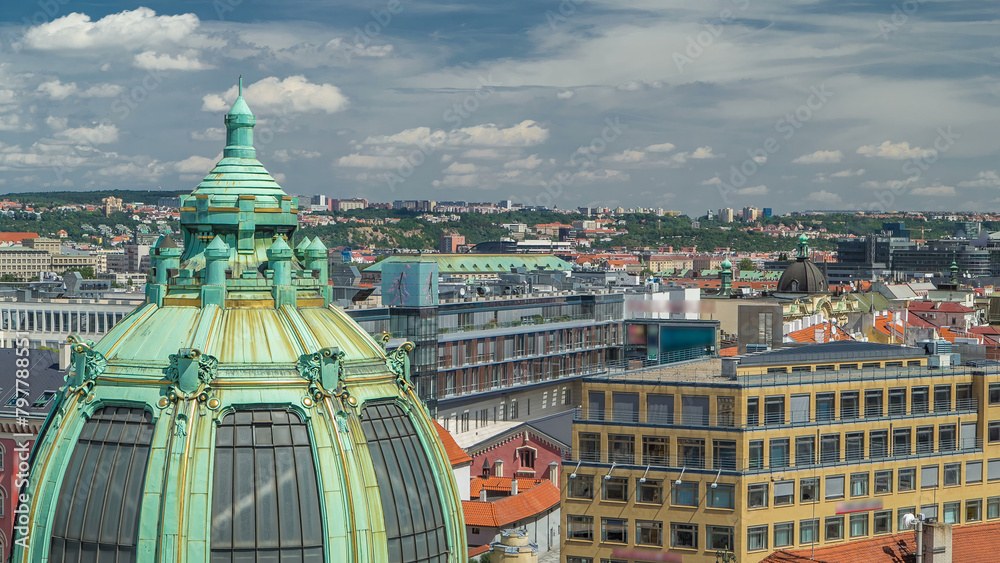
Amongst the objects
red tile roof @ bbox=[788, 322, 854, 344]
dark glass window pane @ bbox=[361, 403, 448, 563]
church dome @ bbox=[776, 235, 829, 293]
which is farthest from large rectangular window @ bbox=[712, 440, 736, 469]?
church dome @ bbox=[776, 235, 829, 293]

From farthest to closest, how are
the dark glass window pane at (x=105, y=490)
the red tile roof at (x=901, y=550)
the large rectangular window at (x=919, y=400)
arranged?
the large rectangular window at (x=919, y=400) → the red tile roof at (x=901, y=550) → the dark glass window pane at (x=105, y=490)

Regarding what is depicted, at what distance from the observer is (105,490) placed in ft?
72.4

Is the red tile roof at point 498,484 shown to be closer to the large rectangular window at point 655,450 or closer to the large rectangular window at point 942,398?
the large rectangular window at point 655,450

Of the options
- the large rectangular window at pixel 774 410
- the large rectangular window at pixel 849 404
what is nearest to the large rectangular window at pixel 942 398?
the large rectangular window at pixel 849 404

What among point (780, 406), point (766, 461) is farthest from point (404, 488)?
point (780, 406)

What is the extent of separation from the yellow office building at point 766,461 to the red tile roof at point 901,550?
5384mm

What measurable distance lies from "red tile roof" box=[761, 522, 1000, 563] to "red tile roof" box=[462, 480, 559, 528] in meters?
24.7

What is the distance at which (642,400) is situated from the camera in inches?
2680

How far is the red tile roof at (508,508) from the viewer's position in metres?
80.7

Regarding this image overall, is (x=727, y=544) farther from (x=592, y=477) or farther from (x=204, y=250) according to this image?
(x=204, y=250)

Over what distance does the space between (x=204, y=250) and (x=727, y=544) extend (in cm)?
4456

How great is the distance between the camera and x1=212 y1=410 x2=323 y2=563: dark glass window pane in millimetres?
21656

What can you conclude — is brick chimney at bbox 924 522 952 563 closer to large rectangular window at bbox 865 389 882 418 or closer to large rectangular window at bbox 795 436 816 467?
large rectangular window at bbox 795 436 816 467

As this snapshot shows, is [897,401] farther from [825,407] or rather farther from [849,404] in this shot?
[825,407]
